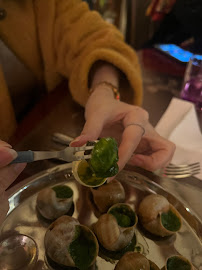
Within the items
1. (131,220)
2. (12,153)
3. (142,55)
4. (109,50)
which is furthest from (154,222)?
(142,55)

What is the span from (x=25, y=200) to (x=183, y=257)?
1.00ft

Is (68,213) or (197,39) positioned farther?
(197,39)

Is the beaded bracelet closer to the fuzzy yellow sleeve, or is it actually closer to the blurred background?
the fuzzy yellow sleeve

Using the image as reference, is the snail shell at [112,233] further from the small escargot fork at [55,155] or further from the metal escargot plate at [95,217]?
the small escargot fork at [55,155]

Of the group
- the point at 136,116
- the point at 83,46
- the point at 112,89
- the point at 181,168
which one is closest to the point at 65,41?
the point at 83,46

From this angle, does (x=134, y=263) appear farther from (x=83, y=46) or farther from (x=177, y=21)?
(x=177, y=21)

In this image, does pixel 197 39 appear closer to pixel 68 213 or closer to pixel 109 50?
pixel 109 50

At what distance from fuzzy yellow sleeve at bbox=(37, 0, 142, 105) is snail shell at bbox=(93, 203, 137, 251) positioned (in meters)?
0.32

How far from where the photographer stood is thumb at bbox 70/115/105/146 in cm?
42

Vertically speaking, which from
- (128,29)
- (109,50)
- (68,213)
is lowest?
(128,29)

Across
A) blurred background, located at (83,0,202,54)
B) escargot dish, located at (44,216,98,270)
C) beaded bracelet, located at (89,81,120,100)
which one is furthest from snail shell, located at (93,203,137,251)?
blurred background, located at (83,0,202,54)

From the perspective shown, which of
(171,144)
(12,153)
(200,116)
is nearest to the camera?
(12,153)

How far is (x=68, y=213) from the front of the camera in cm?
52

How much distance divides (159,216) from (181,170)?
135 mm
